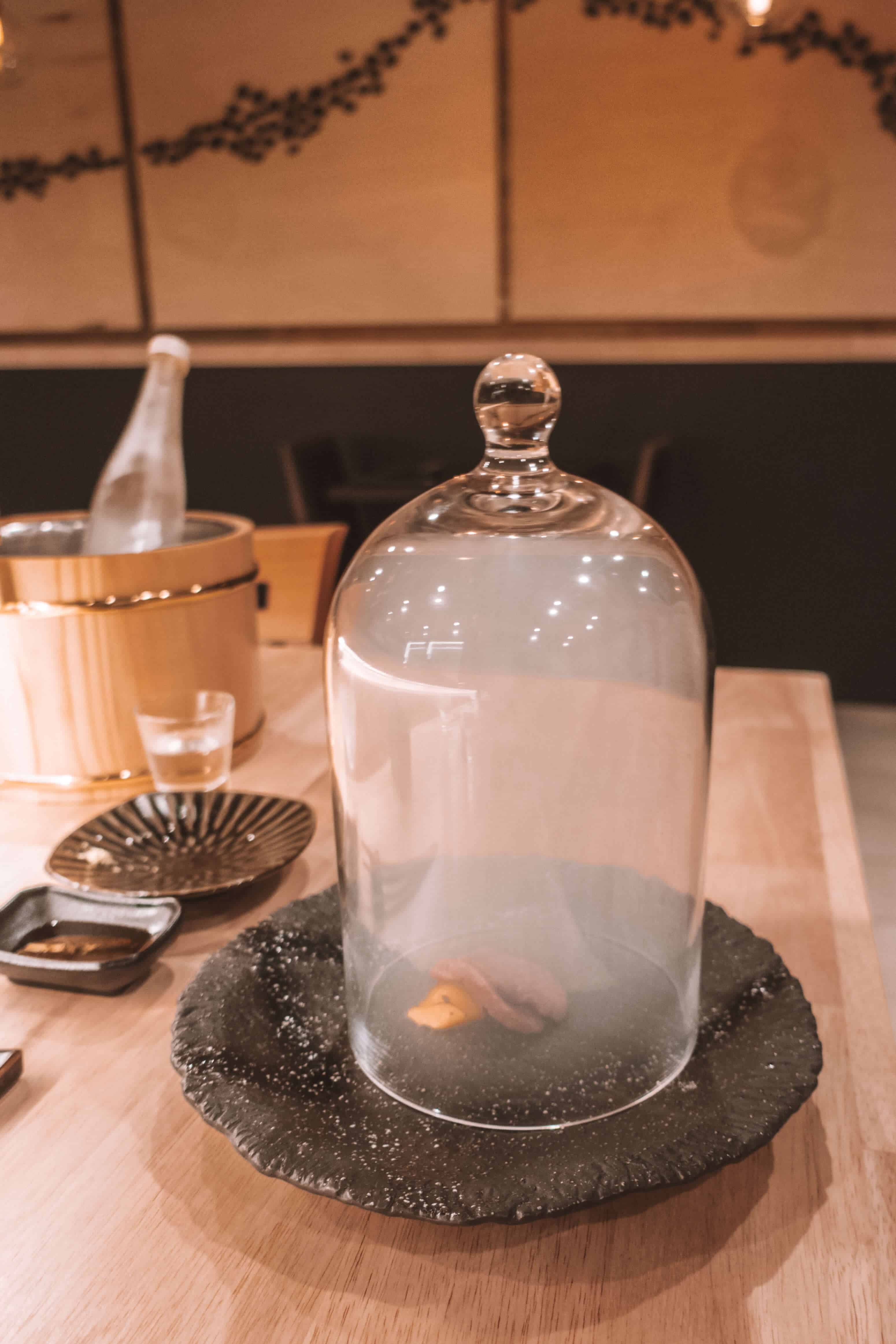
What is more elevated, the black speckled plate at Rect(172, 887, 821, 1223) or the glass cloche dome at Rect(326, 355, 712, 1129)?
the glass cloche dome at Rect(326, 355, 712, 1129)

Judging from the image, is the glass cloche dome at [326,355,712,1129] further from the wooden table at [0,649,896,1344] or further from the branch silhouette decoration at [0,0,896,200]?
the branch silhouette decoration at [0,0,896,200]

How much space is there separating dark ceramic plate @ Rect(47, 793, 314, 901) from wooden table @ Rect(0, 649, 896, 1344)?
0.10 m

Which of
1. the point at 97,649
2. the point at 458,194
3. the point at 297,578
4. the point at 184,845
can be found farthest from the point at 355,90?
the point at 184,845

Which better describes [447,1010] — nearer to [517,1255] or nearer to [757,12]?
[517,1255]

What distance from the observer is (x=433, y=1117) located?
0.40 m

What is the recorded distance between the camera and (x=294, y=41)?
2711mm

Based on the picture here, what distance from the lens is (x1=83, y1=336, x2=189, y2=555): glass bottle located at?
3.05 feet

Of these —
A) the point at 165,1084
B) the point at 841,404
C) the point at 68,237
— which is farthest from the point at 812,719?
the point at 68,237

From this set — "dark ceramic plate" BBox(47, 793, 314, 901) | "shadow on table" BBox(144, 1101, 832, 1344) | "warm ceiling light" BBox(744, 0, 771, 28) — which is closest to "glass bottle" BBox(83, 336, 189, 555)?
"dark ceramic plate" BBox(47, 793, 314, 901)

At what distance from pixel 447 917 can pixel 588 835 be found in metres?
0.08

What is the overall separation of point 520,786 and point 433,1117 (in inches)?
5.9

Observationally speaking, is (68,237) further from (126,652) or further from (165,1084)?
(165,1084)

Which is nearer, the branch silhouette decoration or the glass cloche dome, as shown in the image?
the glass cloche dome

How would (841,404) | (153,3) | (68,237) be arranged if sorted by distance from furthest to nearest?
(68,237)
(153,3)
(841,404)
